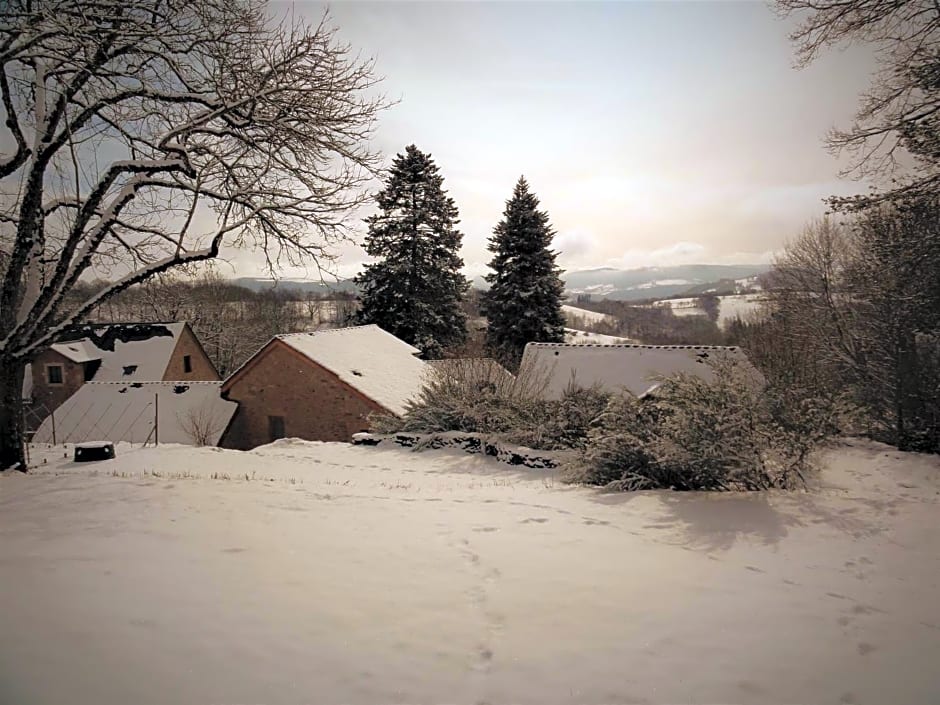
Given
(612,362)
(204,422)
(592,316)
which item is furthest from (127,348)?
(592,316)

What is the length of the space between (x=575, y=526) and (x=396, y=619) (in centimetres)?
215

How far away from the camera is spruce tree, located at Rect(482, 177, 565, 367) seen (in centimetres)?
2334

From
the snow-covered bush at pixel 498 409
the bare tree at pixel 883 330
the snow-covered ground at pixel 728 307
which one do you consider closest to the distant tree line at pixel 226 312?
the snow-covered bush at pixel 498 409

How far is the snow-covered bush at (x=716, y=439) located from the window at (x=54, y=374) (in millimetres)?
25220

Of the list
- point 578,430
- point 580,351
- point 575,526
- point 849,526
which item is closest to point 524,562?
point 575,526

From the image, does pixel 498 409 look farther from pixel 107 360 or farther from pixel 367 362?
pixel 107 360

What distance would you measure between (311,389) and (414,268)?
10656 mm

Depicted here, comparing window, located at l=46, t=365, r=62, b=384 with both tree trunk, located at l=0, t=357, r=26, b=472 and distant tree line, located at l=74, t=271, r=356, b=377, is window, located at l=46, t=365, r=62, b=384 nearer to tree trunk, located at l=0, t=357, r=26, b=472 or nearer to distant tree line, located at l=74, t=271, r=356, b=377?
distant tree line, located at l=74, t=271, r=356, b=377

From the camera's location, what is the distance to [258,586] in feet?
8.91

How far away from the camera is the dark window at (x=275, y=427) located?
15852 millimetres

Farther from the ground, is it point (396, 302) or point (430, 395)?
point (396, 302)

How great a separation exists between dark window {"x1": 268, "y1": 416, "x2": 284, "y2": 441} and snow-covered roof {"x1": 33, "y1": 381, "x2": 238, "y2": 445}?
1489 mm

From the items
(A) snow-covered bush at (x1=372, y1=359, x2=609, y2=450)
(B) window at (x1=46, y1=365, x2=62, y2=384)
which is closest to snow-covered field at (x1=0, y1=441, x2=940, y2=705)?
(A) snow-covered bush at (x1=372, y1=359, x2=609, y2=450)

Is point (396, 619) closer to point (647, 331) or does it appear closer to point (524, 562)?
point (524, 562)
